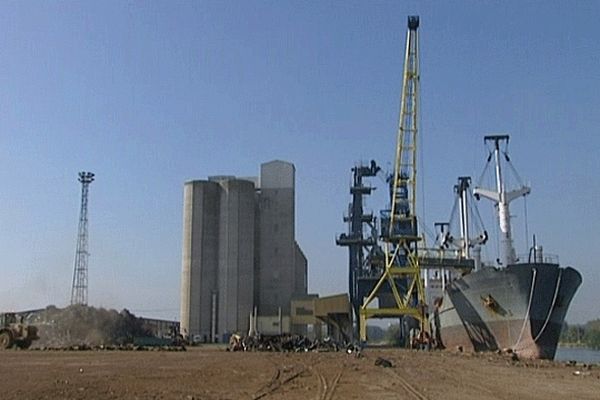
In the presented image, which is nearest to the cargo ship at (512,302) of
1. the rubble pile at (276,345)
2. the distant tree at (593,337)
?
the rubble pile at (276,345)

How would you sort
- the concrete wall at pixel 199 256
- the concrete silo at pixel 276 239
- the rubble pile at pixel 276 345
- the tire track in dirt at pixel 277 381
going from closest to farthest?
the tire track in dirt at pixel 277 381
the rubble pile at pixel 276 345
the concrete wall at pixel 199 256
the concrete silo at pixel 276 239

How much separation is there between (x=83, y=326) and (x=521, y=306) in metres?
67.4

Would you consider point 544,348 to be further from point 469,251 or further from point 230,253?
point 230,253

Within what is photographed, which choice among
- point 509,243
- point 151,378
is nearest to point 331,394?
point 151,378

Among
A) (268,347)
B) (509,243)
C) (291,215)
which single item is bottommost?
(268,347)

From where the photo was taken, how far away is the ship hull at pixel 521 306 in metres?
55.5

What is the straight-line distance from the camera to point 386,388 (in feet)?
80.6

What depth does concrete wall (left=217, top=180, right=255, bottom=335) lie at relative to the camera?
347ft

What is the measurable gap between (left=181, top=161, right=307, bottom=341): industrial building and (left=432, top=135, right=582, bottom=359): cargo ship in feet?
142

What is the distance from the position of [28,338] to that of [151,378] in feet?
171

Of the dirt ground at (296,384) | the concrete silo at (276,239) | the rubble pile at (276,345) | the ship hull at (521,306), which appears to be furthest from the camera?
the concrete silo at (276,239)

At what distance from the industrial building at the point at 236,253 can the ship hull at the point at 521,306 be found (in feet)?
151

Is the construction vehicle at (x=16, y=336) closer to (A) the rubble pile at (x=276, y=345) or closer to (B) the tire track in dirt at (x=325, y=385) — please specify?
(A) the rubble pile at (x=276, y=345)

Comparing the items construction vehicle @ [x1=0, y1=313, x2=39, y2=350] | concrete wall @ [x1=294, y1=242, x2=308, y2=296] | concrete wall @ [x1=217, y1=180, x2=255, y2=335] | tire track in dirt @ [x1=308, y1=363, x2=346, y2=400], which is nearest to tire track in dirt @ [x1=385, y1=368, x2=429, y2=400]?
tire track in dirt @ [x1=308, y1=363, x2=346, y2=400]
